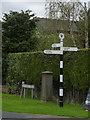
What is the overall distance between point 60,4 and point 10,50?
21.1ft

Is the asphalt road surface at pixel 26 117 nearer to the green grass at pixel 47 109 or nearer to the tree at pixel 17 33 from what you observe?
the green grass at pixel 47 109

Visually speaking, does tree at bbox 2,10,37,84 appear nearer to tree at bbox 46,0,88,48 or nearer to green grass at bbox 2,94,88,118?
tree at bbox 46,0,88,48

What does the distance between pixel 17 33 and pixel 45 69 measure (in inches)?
308

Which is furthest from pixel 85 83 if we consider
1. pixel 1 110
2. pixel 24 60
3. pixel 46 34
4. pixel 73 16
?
pixel 46 34

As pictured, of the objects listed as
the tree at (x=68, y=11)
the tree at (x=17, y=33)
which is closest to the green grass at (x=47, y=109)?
the tree at (x=17, y=33)

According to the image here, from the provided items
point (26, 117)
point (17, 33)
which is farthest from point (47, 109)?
point (17, 33)

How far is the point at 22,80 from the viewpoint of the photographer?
1499 cm

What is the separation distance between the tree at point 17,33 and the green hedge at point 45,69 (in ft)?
8.05

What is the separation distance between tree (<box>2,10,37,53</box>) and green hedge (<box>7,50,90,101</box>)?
8.05ft

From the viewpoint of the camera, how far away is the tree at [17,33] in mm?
19250

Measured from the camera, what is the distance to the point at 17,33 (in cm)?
1994

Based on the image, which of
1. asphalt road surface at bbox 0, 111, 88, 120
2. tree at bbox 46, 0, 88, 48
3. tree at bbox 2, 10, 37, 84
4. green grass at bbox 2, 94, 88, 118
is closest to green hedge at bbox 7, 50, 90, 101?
green grass at bbox 2, 94, 88, 118

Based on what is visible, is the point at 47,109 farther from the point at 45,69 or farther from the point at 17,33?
the point at 17,33

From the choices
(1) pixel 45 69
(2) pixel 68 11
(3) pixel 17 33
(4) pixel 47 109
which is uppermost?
(2) pixel 68 11
